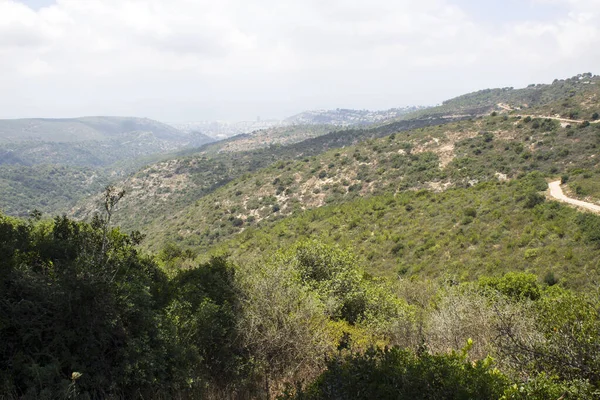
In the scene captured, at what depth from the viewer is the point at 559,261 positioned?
24656mm

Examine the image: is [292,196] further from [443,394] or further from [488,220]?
[443,394]

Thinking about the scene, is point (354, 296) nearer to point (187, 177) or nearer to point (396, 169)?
point (396, 169)

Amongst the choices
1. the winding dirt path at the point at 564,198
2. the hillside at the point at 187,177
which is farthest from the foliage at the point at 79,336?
the hillside at the point at 187,177

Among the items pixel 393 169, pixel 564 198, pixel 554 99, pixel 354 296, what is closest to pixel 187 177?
pixel 393 169

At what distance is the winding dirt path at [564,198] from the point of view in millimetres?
30513

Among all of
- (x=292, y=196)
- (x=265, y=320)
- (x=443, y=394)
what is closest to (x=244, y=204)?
(x=292, y=196)

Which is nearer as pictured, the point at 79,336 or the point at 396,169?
the point at 79,336

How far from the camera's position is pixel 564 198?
112ft

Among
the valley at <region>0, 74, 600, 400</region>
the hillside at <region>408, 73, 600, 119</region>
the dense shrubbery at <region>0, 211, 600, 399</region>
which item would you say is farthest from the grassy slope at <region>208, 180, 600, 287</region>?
the hillside at <region>408, 73, 600, 119</region>

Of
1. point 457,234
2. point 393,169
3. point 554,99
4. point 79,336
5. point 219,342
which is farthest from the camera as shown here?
point 554,99

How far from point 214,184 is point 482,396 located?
368 ft

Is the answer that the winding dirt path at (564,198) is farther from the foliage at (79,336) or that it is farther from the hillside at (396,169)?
the foliage at (79,336)

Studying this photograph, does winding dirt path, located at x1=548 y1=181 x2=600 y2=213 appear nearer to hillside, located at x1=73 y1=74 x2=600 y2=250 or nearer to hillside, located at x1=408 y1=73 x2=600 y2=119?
hillside, located at x1=73 y1=74 x2=600 y2=250

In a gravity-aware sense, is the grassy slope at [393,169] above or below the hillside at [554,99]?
below
